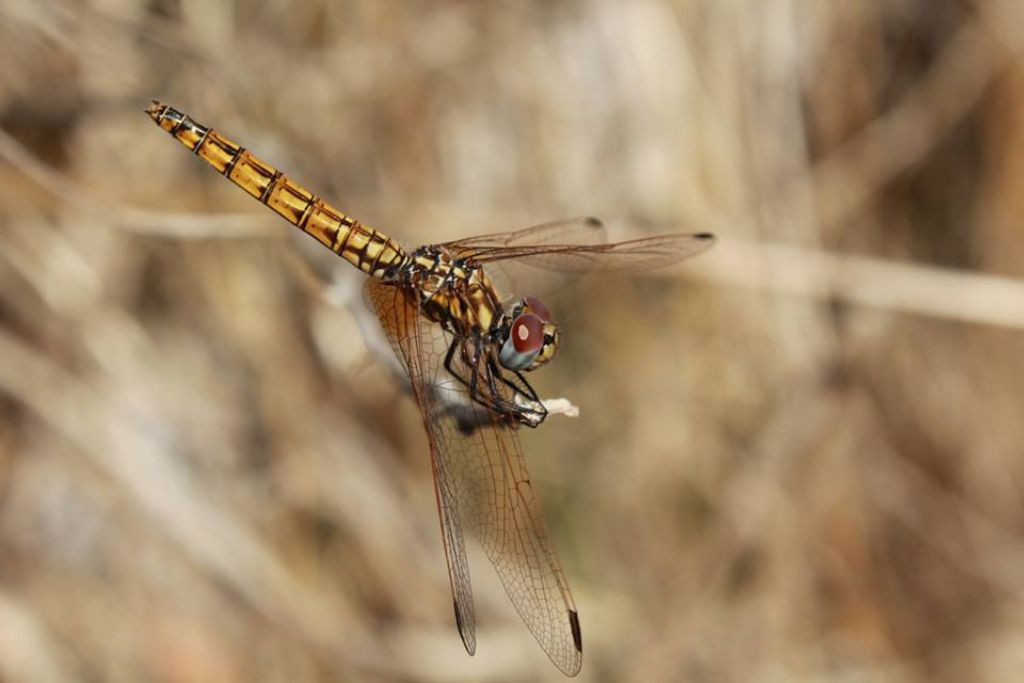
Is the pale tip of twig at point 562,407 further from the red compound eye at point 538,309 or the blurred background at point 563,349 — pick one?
the blurred background at point 563,349

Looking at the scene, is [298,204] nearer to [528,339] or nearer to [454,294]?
[454,294]

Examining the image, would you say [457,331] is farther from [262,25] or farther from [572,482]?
[572,482]

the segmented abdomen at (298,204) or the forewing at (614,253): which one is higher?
the forewing at (614,253)

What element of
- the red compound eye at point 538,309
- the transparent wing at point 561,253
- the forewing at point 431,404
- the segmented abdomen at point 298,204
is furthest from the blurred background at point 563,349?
the red compound eye at point 538,309

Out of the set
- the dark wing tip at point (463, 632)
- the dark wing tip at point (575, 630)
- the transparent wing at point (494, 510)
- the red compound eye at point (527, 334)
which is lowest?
the dark wing tip at point (463, 632)

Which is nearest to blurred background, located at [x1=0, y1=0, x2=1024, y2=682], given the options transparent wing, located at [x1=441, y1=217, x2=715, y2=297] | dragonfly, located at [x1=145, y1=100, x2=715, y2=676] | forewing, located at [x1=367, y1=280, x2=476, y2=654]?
dragonfly, located at [x1=145, y1=100, x2=715, y2=676]

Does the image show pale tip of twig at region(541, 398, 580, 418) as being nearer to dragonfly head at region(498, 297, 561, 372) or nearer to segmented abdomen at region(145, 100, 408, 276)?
dragonfly head at region(498, 297, 561, 372)

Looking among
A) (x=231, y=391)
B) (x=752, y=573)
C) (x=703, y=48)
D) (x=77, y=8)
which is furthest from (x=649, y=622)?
(x=77, y=8)
